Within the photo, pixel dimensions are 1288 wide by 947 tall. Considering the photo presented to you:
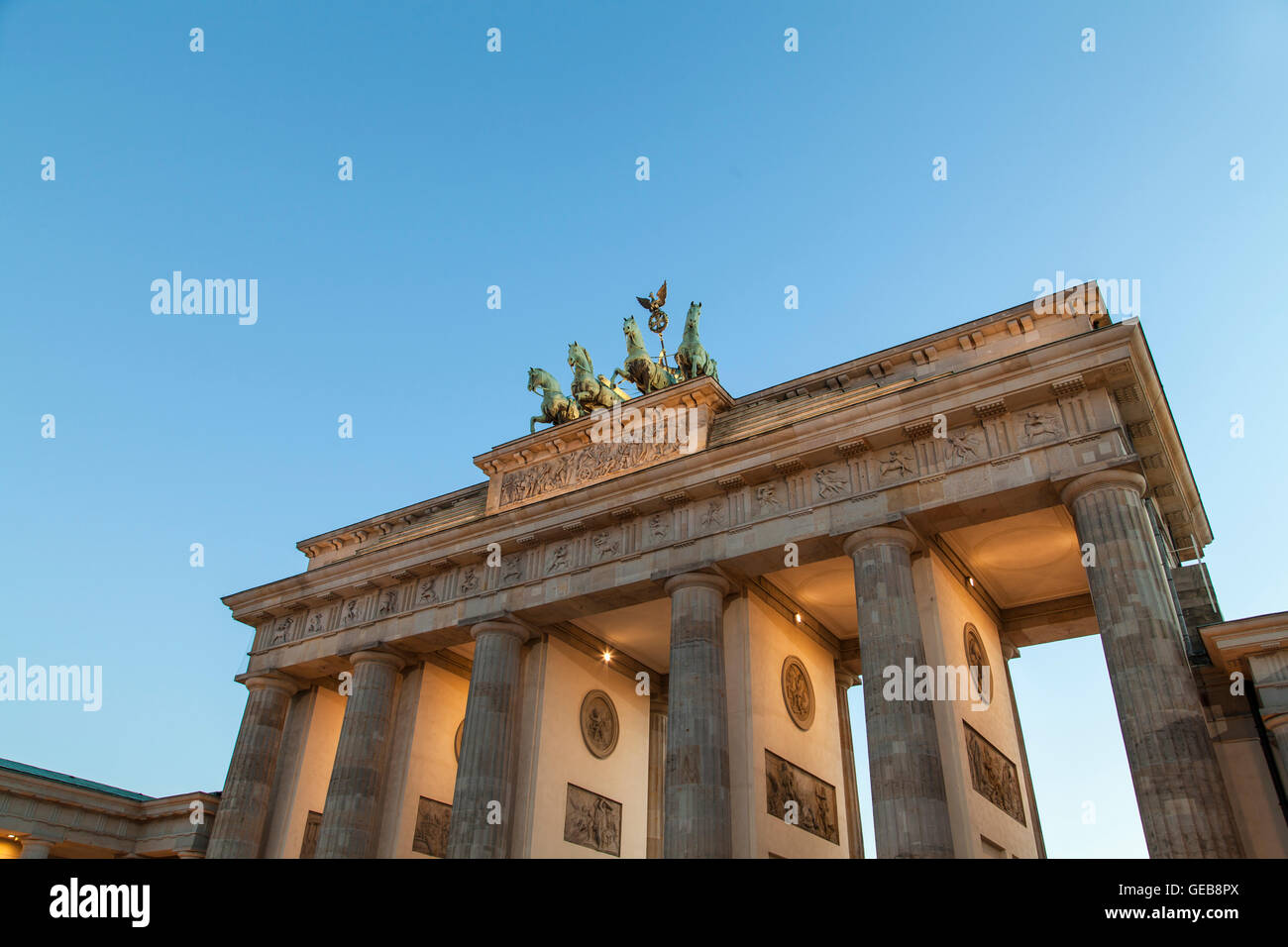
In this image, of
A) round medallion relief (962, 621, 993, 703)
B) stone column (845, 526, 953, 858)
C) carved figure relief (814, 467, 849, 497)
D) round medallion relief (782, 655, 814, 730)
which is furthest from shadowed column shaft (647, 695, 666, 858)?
carved figure relief (814, 467, 849, 497)

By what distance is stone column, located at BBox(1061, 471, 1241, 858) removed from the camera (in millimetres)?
14242

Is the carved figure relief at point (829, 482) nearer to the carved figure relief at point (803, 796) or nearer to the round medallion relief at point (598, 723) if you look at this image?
the carved figure relief at point (803, 796)

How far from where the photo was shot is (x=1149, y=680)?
15352 millimetres

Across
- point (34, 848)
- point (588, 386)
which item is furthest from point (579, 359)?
point (34, 848)

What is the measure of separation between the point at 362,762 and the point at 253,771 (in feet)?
14.3

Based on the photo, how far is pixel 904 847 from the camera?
16.0 meters

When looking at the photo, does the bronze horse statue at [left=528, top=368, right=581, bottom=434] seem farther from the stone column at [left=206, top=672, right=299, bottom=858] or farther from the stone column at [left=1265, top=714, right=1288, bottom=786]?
the stone column at [left=1265, top=714, right=1288, bottom=786]

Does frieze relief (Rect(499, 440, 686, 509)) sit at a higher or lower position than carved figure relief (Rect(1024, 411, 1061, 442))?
higher

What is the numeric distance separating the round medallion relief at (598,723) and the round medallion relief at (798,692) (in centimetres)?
584

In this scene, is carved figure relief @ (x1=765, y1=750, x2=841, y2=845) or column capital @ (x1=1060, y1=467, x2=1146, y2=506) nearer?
column capital @ (x1=1060, y1=467, x2=1146, y2=506)

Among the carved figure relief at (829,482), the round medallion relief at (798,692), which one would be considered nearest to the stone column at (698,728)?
the round medallion relief at (798,692)

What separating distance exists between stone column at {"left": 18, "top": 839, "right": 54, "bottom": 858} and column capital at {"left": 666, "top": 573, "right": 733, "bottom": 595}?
64.2 ft
